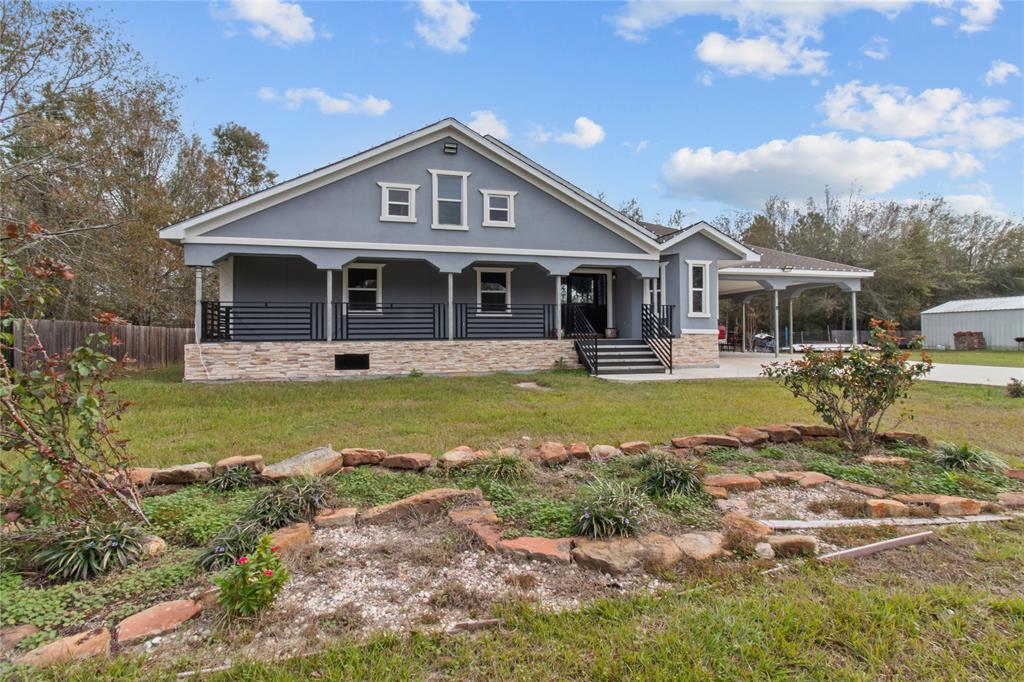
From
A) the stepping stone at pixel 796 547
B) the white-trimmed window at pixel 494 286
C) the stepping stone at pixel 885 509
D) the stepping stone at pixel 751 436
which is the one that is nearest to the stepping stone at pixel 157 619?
the stepping stone at pixel 796 547

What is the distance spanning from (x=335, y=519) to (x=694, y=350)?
1363 centimetres

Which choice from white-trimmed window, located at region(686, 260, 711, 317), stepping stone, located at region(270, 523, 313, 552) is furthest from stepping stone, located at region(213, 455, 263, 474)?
white-trimmed window, located at region(686, 260, 711, 317)

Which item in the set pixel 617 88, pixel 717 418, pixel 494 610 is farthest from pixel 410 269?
pixel 494 610

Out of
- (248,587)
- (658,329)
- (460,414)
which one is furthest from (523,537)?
(658,329)

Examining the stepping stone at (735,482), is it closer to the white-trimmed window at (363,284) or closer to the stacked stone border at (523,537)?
the stacked stone border at (523,537)

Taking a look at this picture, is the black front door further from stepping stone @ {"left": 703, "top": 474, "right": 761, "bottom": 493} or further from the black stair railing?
stepping stone @ {"left": 703, "top": 474, "right": 761, "bottom": 493}

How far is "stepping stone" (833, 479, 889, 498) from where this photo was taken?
3.76 m

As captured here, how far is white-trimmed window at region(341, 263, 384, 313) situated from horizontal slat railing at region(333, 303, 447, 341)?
433 mm

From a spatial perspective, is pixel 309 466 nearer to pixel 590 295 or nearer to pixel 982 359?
pixel 590 295

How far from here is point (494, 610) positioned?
2287 mm

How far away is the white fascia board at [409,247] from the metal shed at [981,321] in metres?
18.5

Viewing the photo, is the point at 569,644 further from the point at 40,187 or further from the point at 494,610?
the point at 40,187

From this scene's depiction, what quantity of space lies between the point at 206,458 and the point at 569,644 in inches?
164

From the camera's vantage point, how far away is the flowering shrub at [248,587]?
7.29ft
